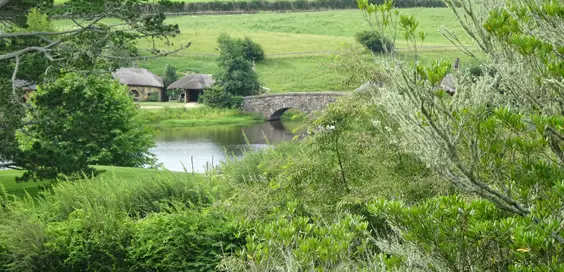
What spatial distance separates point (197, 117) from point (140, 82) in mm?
10364

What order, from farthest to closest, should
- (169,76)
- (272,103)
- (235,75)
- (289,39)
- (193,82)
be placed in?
(289,39), (169,76), (193,82), (235,75), (272,103)

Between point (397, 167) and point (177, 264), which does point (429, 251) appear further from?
point (177, 264)

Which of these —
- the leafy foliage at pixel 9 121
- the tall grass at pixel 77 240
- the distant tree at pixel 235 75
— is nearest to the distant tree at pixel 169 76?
the distant tree at pixel 235 75

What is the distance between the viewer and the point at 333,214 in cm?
1115

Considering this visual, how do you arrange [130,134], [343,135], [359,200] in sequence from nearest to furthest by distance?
1. [359,200]
2. [343,135]
3. [130,134]

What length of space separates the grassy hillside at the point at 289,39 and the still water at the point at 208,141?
11.0m

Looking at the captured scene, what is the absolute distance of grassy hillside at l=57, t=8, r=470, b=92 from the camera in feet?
212

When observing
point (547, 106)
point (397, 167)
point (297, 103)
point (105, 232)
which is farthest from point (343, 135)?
point (297, 103)

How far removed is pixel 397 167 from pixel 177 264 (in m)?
3.90

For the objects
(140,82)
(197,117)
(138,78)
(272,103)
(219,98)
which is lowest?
(197,117)

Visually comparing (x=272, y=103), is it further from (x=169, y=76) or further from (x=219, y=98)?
(x=169, y=76)

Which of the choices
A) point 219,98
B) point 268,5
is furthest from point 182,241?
point 268,5

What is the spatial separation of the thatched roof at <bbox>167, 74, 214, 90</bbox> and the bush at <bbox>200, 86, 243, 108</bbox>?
11.9ft

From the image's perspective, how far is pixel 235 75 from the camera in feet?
188
